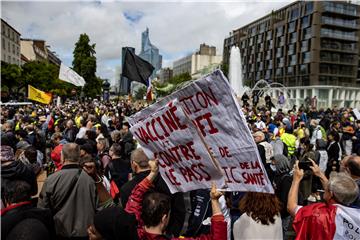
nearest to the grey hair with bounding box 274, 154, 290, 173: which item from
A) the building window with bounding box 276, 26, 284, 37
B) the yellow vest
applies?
the yellow vest

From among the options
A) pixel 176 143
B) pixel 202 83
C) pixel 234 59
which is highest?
pixel 234 59

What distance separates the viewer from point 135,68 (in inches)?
391

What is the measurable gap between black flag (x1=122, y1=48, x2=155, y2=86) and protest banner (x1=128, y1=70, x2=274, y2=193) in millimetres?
7100

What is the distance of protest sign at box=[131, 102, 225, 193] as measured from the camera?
2797 millimetres

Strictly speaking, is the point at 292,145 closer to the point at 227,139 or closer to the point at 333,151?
the point at 333,151

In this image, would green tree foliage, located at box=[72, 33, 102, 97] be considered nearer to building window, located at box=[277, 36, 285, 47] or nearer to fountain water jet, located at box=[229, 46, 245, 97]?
fountain water jet, located at box=[229, 46, 245, 97]

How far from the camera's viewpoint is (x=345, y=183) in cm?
298

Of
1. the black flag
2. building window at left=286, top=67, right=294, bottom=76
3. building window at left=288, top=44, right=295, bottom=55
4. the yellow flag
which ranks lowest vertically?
the yellow flag

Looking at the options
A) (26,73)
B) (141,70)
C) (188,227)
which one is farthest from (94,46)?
(188,227)

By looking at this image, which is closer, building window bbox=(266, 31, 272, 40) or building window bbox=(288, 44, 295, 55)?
building window bbox=(288, 44, 295, 55)

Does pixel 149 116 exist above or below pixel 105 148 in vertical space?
above

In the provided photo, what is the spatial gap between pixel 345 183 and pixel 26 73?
5312 cm

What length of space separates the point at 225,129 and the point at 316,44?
72.1 metres

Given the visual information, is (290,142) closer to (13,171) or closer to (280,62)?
(13,171)
